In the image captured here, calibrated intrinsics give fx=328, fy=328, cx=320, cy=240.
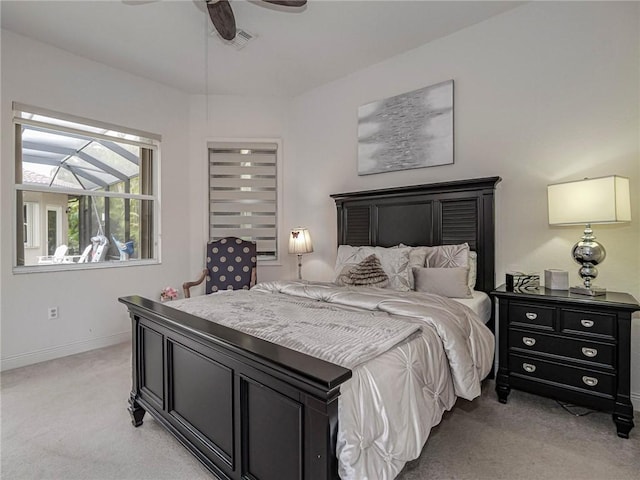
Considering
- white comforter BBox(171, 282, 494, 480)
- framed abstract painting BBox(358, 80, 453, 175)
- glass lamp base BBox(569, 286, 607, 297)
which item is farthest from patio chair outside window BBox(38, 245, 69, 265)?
glass lamp base BBox(569, 286, 607, 297)

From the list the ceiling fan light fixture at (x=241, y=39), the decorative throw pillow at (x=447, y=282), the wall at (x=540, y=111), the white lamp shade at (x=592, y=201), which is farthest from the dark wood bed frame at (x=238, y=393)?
the ceiling fan light fixture at (x=241, y=39)

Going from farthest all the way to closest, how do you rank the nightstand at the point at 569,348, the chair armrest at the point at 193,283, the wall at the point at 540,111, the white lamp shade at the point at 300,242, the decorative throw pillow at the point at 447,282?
the white lamp shade at the point at 300,242 < the chair armrest at the point at 193,283 < the decorative throw pillow at the point at 447,282 < the wall at the point at 540,111 < the nightstand at the point at 569,348

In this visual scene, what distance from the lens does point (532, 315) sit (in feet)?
7.19

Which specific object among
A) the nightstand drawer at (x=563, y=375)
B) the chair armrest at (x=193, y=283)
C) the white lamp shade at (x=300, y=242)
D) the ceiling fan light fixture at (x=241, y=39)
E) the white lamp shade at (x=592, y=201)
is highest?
the ceiling fan light fixture at (x=241, y=39)

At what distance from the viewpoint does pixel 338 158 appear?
3.92 m

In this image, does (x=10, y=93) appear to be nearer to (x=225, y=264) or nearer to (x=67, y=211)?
(x=67, y=211)

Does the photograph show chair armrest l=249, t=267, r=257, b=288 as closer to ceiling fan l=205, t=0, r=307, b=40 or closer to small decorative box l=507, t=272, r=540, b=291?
ceiling fan l=205, t=0, r=307, b=40

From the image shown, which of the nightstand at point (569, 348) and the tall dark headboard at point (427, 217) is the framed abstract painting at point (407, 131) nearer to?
the tall dark headboard at point (427, 217)

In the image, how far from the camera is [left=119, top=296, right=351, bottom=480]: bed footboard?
3.38 ft

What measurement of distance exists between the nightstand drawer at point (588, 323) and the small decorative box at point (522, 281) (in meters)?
0.31

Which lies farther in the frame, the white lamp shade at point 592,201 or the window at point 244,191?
the window at point 244,191

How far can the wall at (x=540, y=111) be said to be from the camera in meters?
2.29

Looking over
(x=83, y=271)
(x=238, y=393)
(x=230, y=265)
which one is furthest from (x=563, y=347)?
(x=83, y=271)

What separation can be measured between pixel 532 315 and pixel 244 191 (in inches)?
135
